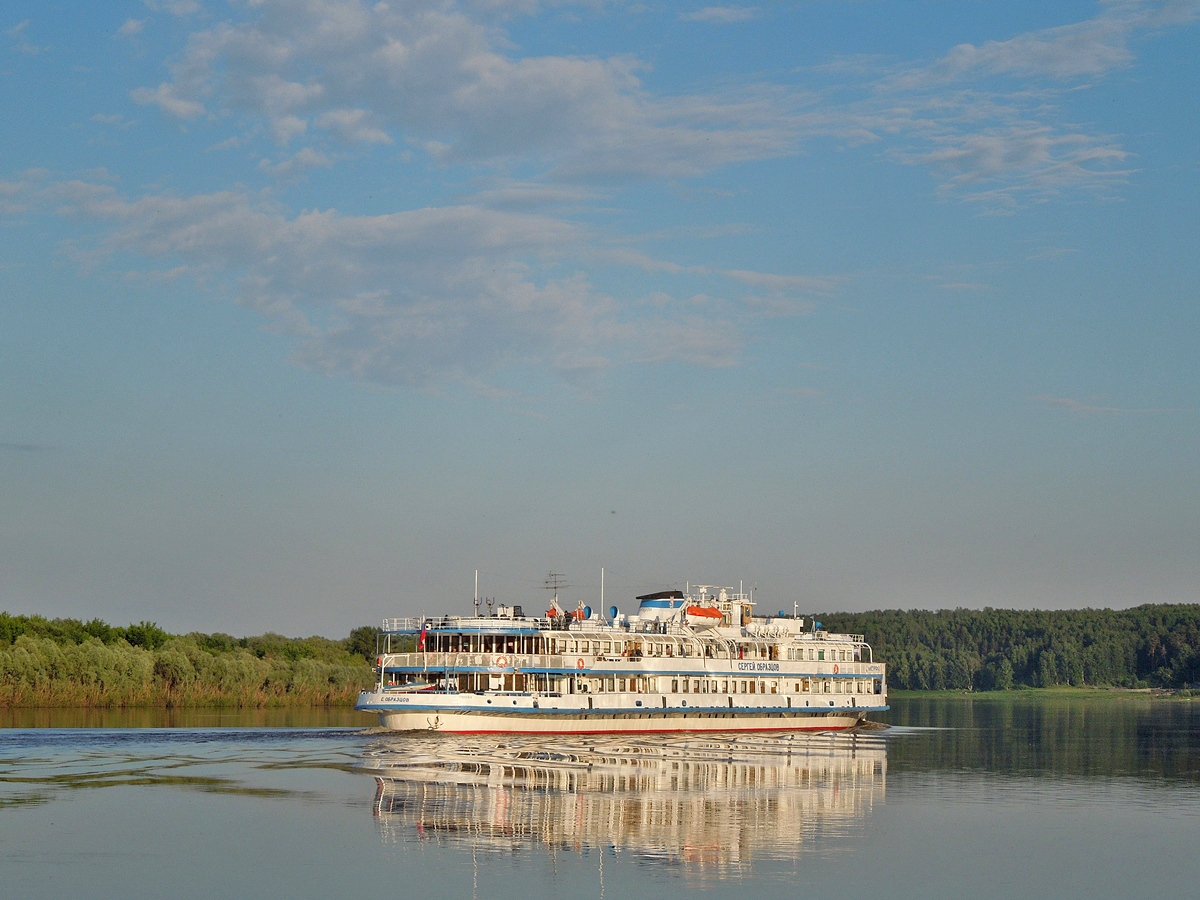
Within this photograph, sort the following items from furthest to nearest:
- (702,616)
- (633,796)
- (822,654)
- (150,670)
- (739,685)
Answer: (150,670) < (822,654) < (702,616) < (739,685) < (633,796)

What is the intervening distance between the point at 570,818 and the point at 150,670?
2499 inches

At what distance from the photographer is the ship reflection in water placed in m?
38.6

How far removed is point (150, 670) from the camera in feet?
323

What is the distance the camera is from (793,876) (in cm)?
3409

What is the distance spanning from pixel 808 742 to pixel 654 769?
21.3 m

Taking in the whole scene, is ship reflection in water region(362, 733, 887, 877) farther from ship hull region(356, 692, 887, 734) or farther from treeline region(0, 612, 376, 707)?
treeline region(0, 612, 376, 707)

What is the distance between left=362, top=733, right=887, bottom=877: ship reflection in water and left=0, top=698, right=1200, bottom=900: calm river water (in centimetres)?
16

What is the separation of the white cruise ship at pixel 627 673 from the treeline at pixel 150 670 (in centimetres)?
2587

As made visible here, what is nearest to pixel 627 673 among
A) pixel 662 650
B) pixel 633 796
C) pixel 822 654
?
pixel 662 650

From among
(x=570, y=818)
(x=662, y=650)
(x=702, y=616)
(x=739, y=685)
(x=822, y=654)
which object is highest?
(x=702, y=616)

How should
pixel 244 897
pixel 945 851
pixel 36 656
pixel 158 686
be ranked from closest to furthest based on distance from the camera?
pixel 244 897, pixel 945 851, pixel 36 656, pixel 158 686

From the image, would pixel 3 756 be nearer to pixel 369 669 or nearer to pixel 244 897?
pixel 244 897

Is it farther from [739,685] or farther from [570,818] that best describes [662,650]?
[570,818]

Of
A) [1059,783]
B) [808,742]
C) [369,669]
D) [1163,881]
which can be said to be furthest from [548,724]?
[369,669]
